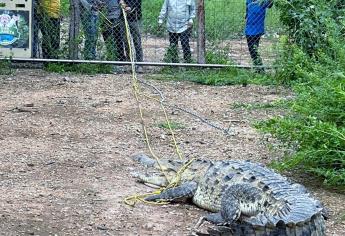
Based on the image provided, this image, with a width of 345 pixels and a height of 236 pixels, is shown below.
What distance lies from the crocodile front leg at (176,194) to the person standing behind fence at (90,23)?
17.6ft

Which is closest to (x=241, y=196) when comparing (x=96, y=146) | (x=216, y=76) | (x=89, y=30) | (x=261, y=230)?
(x=261, y=230)

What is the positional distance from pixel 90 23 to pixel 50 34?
57cm

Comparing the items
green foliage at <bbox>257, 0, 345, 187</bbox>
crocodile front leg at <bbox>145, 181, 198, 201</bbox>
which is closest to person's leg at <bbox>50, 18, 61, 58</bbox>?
green foliage at <bbox>257, 0, 345, 187</bbox>

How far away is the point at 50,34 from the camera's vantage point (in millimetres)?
10891

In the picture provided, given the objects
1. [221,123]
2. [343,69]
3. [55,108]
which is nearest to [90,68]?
[55,108]

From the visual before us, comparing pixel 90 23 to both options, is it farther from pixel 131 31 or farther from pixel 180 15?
pixel 180 15

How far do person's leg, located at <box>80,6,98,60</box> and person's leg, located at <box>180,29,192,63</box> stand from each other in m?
1.17

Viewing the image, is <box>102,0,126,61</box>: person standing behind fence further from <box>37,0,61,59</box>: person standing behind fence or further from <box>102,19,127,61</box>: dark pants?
<box>37,0,61,59</box>: person standing behind fence

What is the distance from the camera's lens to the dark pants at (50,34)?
35.6 feet

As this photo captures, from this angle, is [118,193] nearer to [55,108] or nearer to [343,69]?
[343,69]

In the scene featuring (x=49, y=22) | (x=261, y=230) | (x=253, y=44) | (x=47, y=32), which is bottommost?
(x=261, y=230)

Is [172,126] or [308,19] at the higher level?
[308,19]

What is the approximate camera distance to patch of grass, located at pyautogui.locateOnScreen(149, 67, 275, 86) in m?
10.3

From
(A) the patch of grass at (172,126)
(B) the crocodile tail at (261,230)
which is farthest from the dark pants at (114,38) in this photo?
(B) the crocodile tail at (261,230)
